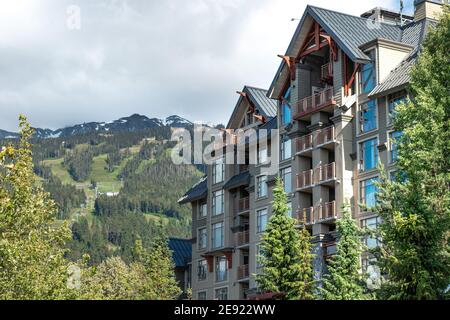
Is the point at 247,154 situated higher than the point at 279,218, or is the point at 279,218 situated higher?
the point at 247,154

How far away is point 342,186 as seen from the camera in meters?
53.8

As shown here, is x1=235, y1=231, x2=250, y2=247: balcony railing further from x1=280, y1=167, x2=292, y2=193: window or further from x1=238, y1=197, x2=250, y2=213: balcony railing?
x1=280, y1=167, x2=292, y2=193: window

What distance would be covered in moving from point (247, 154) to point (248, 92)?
518 cm

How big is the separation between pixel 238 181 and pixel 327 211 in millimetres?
14200

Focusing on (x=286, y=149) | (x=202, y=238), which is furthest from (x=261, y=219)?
(x=202, y=238)

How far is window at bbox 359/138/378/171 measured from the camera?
52938 mm

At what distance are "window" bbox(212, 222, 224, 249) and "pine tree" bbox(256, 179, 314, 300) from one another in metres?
21.3

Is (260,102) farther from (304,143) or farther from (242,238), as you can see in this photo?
(242,238)

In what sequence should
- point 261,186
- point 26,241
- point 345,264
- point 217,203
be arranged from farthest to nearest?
point 217,203 < point 261,186 < point 345,264 < point 26,241

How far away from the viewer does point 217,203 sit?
71188mm

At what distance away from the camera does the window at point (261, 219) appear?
63.5 m
